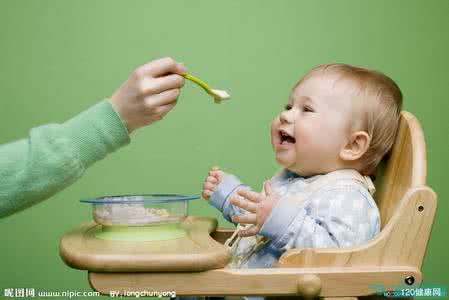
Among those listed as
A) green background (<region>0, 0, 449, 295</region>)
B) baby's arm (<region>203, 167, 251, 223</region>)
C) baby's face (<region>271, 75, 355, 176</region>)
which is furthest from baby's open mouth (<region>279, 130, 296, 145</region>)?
green background (<region>0, 0, 449, 295</region>)

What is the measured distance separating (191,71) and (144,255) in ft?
2.59

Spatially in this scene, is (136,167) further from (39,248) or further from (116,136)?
(116,136)

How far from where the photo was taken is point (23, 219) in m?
1.38

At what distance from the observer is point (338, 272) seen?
674 mm

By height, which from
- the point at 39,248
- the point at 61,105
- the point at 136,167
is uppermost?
the point at 61,105

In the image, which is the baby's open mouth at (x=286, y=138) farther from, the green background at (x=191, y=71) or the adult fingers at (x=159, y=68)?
the green background at (x=191, y=71)

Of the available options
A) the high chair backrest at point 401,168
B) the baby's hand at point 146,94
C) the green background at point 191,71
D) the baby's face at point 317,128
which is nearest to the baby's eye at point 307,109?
the baby's face at point 317,128

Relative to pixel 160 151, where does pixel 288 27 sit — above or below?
above

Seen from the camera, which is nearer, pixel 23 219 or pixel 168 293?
pixel 168 293

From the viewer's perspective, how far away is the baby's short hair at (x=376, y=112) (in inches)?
35.1

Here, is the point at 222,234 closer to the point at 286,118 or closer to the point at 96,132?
the point at 286,118

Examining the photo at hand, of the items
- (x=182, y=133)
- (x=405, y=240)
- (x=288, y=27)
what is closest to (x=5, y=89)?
(x=182, y=133)

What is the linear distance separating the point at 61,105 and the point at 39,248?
0.35m

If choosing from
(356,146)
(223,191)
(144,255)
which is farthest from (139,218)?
(356,146)
